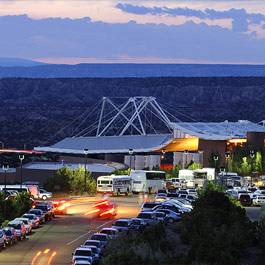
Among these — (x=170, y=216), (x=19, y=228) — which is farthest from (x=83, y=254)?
(x=170, y=216)

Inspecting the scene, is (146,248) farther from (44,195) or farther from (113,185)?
(113,185)

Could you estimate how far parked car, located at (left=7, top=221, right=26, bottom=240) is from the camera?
52441 millimetres

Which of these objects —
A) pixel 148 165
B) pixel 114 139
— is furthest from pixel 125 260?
pixel 114 139

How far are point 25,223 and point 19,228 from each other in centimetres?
228

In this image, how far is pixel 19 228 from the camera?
5291 cm

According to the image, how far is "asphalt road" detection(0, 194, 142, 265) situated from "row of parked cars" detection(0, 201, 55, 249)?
1.10ft

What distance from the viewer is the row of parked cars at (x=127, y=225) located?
42312mm

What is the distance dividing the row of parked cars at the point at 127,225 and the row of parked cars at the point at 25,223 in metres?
4.00

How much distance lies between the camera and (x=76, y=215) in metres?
68.6

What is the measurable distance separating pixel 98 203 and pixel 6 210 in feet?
28.5

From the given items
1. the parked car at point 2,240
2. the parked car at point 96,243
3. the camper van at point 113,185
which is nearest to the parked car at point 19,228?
the parked car at point 2,240

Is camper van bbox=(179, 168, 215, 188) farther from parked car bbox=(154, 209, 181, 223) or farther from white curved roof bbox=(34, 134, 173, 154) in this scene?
parked car bbox=(154, 209, 181, 223)

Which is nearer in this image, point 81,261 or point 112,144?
point 81,261

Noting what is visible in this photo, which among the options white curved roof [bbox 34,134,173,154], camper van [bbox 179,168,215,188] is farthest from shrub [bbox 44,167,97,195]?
Result: white curved roof [bbox 34,134,173,154]
